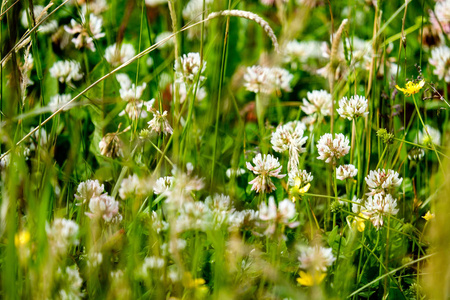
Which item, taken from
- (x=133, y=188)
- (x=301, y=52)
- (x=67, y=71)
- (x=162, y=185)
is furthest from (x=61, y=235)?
(x=301, y=52)

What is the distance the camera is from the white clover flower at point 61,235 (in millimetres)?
827

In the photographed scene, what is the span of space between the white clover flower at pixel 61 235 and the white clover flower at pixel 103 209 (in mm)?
49

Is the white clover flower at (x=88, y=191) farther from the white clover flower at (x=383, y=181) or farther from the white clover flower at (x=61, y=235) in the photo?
the white clover flower at (x=383, y=181)

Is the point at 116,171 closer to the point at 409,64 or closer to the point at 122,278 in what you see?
the point at 122,278

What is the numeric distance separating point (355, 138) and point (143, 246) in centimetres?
61

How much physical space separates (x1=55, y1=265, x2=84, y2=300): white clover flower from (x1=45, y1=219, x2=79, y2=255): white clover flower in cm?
4

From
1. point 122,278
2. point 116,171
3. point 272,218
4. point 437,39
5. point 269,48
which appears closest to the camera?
point 122,278

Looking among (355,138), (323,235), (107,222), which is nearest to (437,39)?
(355,138)

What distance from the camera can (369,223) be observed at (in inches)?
43.1

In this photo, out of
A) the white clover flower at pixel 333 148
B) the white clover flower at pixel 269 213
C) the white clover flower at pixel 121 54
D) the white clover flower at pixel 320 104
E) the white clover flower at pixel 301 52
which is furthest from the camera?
the white clover flower at pixel 301 52

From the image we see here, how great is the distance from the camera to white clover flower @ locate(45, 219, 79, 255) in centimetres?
83

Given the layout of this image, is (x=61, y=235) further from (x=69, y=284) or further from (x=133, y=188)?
(x=133, y=188)

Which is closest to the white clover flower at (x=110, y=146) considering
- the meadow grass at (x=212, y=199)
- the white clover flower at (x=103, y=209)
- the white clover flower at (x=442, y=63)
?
the meadow grass at (x=212, y=199)

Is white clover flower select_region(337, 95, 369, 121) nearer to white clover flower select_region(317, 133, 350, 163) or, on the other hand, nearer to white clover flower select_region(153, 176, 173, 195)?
white clover flower select_region(317, 133, 350, 163)
